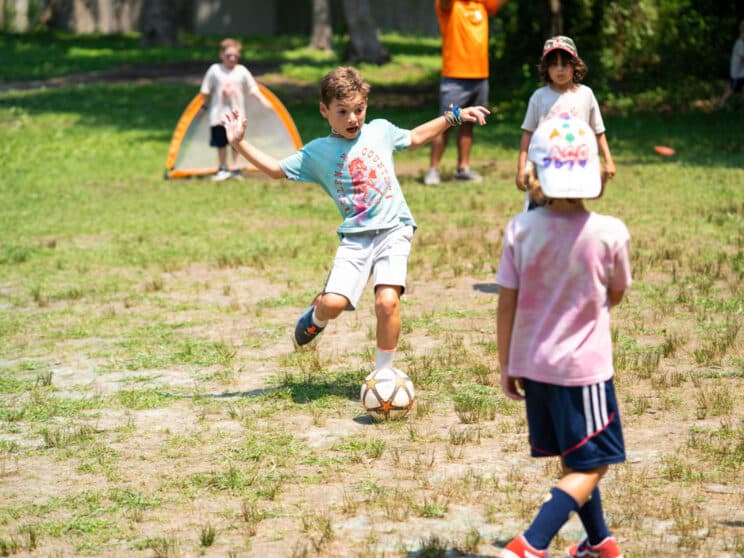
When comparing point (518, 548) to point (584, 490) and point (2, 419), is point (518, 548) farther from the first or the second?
point (2, 419)

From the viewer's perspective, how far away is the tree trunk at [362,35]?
109 feet

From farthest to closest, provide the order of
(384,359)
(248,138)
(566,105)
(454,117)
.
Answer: (248,138)
(566,105)
(454,117)
(384,359)

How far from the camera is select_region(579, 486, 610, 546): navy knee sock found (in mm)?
4199

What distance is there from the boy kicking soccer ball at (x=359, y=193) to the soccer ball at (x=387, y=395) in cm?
19

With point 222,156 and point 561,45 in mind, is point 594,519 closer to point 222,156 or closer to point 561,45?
point 561,45

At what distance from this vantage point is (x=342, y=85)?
6207 mm

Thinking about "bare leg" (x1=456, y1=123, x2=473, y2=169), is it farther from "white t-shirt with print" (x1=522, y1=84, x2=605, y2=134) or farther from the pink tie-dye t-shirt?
the pink tie-dye t-shirt

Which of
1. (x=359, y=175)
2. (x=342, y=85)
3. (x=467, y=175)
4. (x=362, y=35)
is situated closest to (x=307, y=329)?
(x=359, y=175)

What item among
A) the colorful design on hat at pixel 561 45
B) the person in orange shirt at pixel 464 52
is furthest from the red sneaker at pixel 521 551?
the person in orange shirt at pixel 464 52

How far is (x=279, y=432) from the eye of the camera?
6.07 meters

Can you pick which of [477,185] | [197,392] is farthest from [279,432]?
[477,185]

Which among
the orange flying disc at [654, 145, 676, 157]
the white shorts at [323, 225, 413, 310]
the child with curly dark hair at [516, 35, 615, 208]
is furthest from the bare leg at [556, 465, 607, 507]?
the orange flying disc at [654, 145, 676, 157]

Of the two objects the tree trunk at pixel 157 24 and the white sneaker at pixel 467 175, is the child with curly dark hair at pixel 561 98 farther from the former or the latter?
the tree trunk at pixel 157 24

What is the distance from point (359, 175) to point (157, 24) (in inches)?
1481
